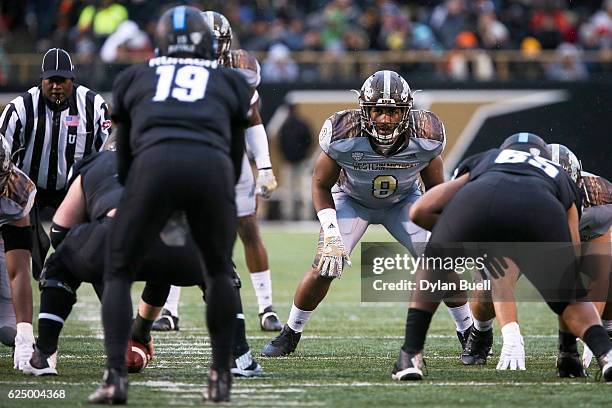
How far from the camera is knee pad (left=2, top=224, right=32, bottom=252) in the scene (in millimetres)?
5973

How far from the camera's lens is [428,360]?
6.05 meters

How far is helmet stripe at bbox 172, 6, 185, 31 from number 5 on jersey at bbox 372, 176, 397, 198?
6.80ft

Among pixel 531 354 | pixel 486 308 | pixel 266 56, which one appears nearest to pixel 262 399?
pixel 486 308

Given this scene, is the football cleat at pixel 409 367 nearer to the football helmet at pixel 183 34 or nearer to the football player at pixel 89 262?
the football player at pixel 89 262

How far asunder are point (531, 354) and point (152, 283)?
2143 millimetres

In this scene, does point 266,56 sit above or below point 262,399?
above

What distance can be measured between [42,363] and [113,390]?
39.6 inches

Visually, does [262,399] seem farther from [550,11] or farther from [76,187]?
[550,11]

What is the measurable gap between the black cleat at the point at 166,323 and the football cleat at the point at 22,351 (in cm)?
192

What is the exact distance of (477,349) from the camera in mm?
5965

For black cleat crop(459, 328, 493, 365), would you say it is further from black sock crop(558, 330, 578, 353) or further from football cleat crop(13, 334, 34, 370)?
football cleat crop(13, 334, 34, 370)

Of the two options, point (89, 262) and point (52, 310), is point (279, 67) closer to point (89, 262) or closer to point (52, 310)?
point (52, 310)

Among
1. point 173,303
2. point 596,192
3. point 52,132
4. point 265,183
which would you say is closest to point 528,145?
point 596,192

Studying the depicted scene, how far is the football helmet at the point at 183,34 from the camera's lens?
4.62 metres
